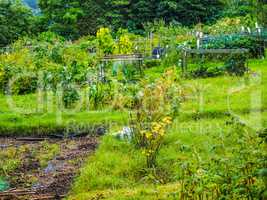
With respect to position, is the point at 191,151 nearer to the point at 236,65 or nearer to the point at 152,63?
the point at 236,65

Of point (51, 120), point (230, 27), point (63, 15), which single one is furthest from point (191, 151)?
point (63, 15)

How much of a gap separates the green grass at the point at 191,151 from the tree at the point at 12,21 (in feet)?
80.6

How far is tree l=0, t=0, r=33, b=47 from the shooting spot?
36.8 metres

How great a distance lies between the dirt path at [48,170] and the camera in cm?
744

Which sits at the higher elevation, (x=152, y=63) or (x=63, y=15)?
(x=63, y=15)

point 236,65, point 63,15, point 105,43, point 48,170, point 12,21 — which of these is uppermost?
point 63,15

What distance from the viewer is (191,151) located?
8.70 metres

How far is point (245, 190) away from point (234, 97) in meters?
7.90

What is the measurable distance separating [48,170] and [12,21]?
1212 inches

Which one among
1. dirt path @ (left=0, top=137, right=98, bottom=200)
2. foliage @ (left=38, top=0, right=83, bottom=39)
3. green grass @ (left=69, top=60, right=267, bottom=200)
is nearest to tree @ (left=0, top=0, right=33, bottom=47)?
foliage @ (left=38, top=0, right=83, bottom=39)

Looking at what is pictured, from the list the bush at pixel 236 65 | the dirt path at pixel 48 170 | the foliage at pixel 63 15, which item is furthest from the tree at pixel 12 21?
the dirt path at pixel 48 170

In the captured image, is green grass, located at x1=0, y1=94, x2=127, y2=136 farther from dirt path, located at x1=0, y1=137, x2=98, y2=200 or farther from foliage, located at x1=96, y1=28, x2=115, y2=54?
foliage, located at x1=96, y1=28, x2=115, y2=54

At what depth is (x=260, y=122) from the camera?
399 inches

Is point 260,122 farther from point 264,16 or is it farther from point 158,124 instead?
point 264,16
